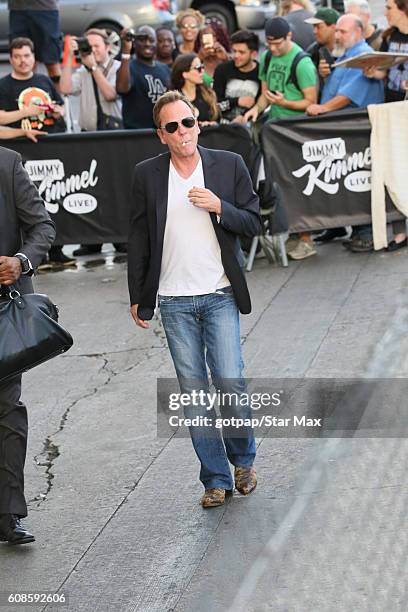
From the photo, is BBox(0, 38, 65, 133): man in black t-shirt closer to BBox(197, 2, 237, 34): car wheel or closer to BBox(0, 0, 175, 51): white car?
BBox(0, 0, 175, 51): white car

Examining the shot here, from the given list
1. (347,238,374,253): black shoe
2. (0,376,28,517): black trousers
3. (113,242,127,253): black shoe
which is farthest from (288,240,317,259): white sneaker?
(0,376,28,517): black trousers

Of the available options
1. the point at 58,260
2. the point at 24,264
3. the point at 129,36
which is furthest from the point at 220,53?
the point at 24,264

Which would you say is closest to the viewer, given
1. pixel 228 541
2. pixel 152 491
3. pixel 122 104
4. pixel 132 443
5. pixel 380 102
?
pixel 228 541

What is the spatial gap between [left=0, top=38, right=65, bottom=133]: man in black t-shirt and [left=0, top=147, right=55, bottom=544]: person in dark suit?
620 centimetres

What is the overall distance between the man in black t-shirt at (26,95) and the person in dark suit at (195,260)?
6.15 m

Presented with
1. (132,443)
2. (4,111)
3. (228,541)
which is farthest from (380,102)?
(228,541)

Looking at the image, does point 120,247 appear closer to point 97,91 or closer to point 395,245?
point 97,91

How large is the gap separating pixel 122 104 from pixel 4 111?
1.28 meters

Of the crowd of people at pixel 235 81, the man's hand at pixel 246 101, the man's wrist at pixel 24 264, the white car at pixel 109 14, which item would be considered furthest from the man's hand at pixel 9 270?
the white car at pixel 109 14

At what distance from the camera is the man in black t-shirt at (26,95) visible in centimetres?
1229

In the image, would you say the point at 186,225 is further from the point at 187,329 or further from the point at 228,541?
the point at 228,541

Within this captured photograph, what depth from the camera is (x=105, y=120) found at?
1312 cm

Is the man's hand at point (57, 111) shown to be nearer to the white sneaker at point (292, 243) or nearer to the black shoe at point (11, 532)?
the white sneaker at point (292, 243)

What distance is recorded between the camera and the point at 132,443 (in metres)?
7.64
